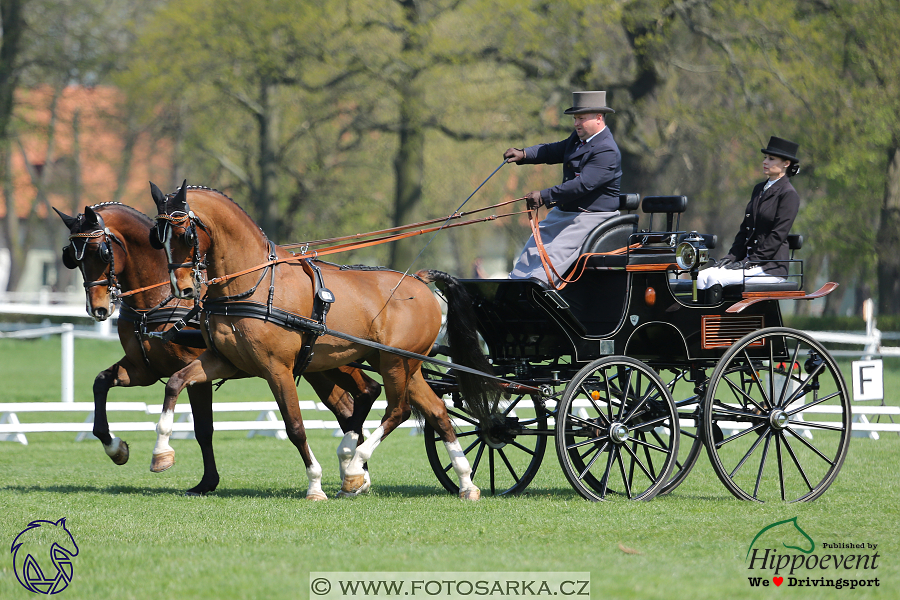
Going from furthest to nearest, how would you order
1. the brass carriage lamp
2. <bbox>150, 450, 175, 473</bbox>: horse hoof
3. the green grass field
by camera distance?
the brass carriage lamp
<bbox>150, 450, 175, 473</bbox>: horse hoof
the green grass field

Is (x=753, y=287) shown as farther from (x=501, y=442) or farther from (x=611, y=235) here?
(x=501, y=442)

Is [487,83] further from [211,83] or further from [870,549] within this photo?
[870,549]

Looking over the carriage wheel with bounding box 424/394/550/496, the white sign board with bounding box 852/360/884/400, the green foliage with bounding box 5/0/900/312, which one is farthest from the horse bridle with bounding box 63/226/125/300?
the green foliage with bounding box 5/0/900/312

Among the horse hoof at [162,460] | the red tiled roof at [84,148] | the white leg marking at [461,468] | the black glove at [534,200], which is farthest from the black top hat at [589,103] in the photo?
the red tiled roof at [84,148]

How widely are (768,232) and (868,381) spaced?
4741mm

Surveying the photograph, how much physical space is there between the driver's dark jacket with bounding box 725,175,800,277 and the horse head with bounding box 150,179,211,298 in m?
3.79

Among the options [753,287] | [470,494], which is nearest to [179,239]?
[470,494]

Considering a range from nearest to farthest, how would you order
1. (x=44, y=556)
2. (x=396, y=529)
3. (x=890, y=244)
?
1. (x=44, y=556)
2. (x=396, y=529)
3. (x=890, y=244)

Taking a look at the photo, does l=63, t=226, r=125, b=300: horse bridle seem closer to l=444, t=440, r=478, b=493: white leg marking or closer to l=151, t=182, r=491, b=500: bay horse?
l=151, t=182, r=491, b=500: bay horse

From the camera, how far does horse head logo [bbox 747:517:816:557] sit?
18.2 ft

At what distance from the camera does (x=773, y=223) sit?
25.0 ft

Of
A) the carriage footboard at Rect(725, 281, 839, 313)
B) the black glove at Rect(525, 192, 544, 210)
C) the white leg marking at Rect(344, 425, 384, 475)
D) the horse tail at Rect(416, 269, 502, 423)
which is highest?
the black glove at Rect(525, 192, 544, 210)

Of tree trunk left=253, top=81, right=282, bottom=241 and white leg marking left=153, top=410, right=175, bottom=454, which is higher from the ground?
tree trunk left=253, top=81, right=282, bottom=241

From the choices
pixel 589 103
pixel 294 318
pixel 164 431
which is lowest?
pixel 164 431
